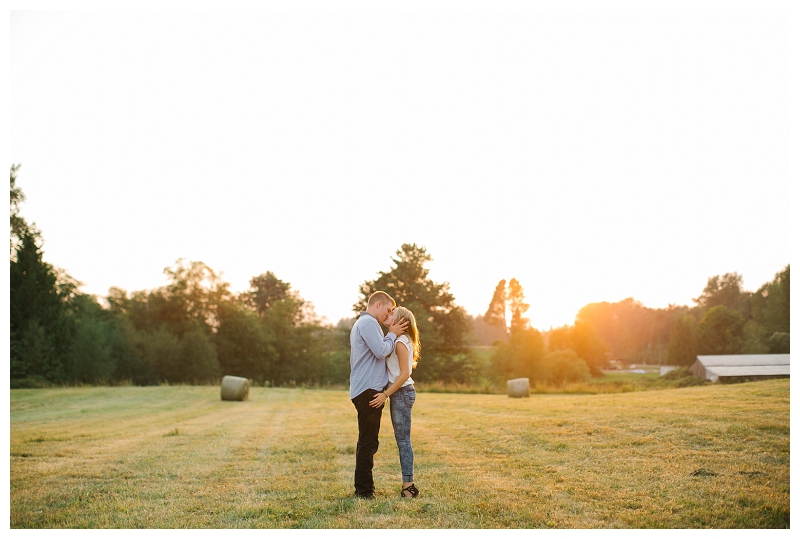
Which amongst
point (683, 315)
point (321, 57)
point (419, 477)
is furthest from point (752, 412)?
point (683, 315)

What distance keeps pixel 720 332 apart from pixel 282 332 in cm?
3567

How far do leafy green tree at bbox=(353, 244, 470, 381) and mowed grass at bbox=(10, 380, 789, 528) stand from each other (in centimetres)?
2845

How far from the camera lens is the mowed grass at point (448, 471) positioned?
5.00m

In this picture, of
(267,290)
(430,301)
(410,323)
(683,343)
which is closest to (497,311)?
(430,301)

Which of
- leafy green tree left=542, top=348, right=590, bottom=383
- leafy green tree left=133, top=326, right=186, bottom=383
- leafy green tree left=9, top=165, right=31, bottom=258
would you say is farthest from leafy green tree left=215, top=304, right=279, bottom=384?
leafy green tree left=542, top=348, right=590, bottom=383

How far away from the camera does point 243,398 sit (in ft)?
69.4

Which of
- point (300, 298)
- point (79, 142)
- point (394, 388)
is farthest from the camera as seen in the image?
point (300, 298)

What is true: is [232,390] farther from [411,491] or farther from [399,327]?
[399,327]

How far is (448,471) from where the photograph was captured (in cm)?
672

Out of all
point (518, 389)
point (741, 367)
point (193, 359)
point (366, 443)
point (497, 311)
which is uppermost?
point (497, 311)

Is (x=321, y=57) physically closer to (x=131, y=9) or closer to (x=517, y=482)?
(x=131, y=9)

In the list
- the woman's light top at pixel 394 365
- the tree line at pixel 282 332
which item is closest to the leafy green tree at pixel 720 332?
the tree line at pixel 282 332

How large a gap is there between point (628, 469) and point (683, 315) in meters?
17.5

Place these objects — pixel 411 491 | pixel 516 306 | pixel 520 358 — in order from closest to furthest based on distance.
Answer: pixel 411 491
pixel 520 358
pixel 516 306
